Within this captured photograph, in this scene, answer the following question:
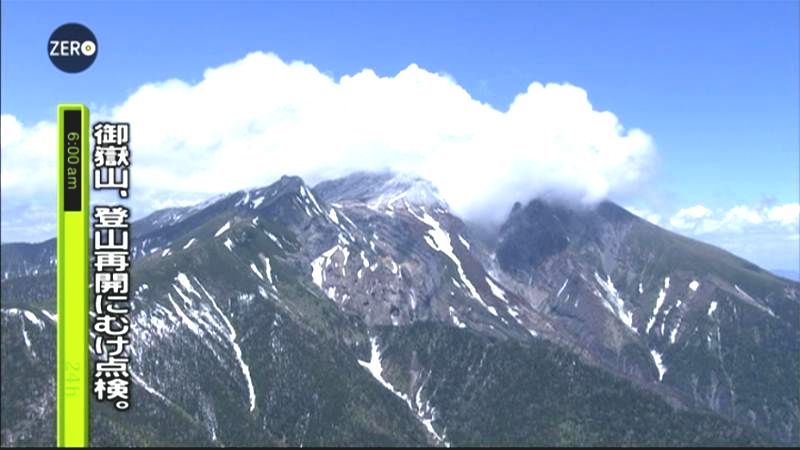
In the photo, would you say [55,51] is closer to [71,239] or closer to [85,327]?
[71,239]

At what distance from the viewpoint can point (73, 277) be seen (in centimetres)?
5022

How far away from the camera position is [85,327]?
49.9 m

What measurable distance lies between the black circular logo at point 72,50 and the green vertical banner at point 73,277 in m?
2.89

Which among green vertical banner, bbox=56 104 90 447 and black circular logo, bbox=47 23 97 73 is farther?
black circular logo, bbox=47 23 97 73

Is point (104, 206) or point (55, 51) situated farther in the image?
point (104, 206)

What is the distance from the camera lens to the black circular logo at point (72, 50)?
A: 176 ft

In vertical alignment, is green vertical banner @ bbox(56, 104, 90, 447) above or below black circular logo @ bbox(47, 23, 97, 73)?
below

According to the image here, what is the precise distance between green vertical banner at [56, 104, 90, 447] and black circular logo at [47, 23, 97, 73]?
2.89 m

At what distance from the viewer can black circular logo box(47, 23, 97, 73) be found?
5362 cm

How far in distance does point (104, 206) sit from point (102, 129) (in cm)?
548

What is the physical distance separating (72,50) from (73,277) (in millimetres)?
14366

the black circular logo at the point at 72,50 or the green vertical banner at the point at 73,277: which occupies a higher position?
the black circular logo at the point at 72,50

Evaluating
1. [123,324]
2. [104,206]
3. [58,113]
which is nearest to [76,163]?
[58,113]

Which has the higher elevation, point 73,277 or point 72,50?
point 72,50
